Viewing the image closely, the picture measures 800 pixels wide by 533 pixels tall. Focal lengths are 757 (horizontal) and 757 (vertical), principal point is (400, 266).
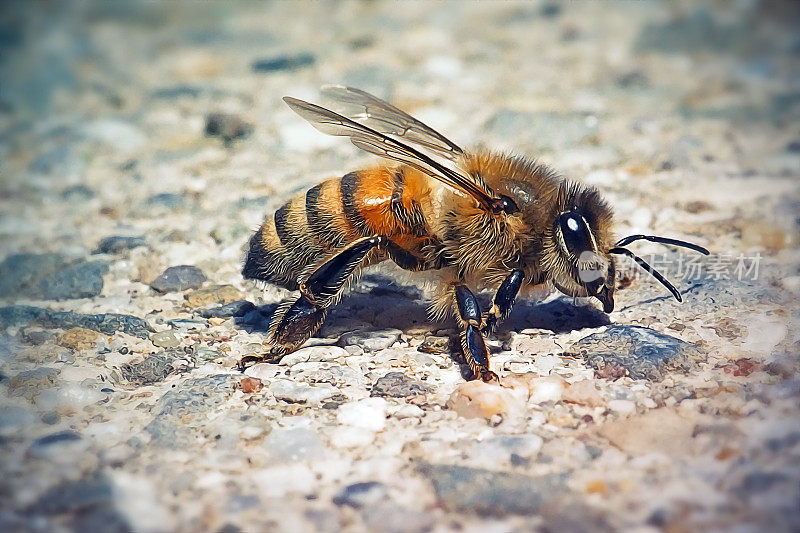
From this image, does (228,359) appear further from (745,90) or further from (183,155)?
(745,90)

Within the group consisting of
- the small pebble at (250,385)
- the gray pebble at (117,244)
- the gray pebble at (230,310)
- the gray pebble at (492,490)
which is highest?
the gray pebble at (117,244)

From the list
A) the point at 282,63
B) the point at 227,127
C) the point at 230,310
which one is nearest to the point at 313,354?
the point at 230,310

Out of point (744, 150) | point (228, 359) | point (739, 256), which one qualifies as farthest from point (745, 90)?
point (228, 359)

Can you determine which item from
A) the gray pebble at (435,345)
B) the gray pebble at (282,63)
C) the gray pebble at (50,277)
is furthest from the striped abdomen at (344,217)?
the gray pebble at (282,63)

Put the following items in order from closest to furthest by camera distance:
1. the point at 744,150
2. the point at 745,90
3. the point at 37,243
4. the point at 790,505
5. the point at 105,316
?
1. the point at 790,505
2. the point at 105,316
3. the point at 37,243
4. the point at 744,150
5. the point at 745,90

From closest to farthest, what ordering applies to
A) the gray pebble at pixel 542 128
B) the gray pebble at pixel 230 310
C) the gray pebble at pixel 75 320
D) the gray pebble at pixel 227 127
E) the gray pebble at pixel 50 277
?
the gray pebble at pixel 75 320
the gray pebble at pixel 230 310
the gray pebble at pixel 50 277
the gray pebble at pixel 542 128
the gray pebble at pixel 227 127

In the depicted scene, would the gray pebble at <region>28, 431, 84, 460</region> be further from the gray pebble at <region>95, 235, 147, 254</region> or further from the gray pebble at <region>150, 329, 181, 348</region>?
the gray pebble at <region>95, 235, 147, 254</region>

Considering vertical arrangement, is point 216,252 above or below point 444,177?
below

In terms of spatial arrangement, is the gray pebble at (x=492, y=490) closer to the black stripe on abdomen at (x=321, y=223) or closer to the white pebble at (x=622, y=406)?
the white pebble at (x=622, y=406)
